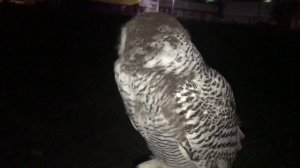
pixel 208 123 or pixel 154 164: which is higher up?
pixel 208 123

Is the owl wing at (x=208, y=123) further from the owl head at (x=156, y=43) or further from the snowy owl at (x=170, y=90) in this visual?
the owl head at (x=156, y=43)

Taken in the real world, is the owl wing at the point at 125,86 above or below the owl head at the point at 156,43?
below

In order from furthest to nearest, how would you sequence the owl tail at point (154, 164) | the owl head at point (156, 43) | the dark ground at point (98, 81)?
the dark ground at point (98, 81)
the owl tail at point (154, 164)
the owl head at point (156, 43)

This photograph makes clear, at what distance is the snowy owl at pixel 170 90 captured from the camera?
1187 mm

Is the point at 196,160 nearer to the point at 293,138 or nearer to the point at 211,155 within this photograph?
the point at 211,155

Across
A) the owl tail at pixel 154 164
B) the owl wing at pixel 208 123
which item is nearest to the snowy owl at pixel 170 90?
the owl wing at pixel 208 123

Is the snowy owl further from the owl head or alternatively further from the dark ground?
the dark ground

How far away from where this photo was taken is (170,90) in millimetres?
1210

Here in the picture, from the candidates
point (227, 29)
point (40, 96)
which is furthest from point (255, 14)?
point (40, 96)

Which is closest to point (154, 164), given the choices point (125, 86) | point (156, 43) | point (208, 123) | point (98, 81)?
point (208, 123)

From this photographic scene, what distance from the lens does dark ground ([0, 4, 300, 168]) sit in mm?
3057

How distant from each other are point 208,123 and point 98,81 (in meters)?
2.39

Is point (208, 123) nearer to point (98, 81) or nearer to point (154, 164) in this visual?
point (154, 164)

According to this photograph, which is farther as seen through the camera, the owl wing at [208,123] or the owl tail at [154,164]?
the owl tail at [154,164]
